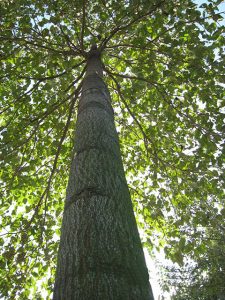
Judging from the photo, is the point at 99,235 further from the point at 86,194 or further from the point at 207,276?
the point at 207,276

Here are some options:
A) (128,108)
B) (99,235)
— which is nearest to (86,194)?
(99,235)

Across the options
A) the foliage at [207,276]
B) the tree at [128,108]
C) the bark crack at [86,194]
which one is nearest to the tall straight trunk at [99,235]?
the bark crack at [86,194]

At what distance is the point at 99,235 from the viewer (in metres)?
1.34

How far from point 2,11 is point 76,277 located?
4.13 meters

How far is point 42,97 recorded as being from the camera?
5.45 meters

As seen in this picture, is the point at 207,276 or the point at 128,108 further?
the point at 207,276

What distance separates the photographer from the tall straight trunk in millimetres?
1105

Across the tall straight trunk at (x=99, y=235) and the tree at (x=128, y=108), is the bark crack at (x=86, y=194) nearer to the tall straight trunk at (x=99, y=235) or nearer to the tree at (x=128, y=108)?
the tall straight trunk at (x=99, y=235)

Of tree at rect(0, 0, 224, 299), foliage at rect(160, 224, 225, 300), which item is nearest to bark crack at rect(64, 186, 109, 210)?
tree at rect(0, 0, 224, 299)

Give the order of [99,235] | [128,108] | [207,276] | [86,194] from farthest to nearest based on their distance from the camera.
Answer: [207,276] → [128,108] → [86,194] → [99,235]

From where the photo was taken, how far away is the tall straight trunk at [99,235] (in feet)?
3.63

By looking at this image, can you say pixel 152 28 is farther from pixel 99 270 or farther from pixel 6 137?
pixel 99 270

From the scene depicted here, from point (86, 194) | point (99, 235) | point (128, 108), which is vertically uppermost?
point (128, 108)

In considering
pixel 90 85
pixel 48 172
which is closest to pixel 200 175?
pixel 90 85
